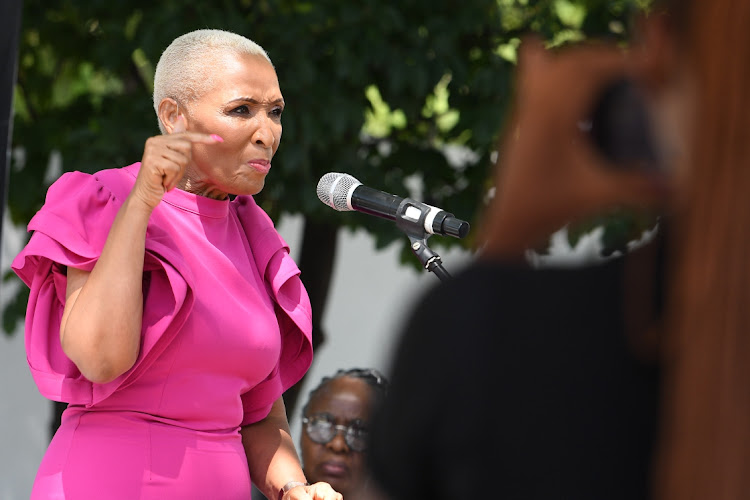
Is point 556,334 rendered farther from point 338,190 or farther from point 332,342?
point 332,342

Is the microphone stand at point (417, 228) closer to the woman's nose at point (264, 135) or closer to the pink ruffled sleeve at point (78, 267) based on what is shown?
the woman's nose at point (264, 135)

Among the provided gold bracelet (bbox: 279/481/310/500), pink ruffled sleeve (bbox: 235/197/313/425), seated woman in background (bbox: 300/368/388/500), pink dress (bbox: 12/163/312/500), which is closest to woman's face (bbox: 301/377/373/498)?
seated woman in background (bbox: 300/368/388/500)

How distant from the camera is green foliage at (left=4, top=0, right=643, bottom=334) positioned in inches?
203

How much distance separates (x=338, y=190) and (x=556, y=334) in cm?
167

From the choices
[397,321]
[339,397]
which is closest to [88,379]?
[397,321]

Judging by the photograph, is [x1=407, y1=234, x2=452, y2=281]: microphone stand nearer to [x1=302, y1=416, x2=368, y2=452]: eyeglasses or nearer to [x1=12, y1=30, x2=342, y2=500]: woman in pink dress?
[x1=12, y1=30, x2=342, y2=500]: woman in pink dress

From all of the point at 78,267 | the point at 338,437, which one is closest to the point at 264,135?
the point at 78,267

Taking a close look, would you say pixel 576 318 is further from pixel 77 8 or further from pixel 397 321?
pixel 77 8

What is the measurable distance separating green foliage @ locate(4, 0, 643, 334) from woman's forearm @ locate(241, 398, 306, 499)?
7.98 feet

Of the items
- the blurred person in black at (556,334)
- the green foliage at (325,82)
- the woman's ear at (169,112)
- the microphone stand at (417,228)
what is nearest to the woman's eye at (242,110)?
the woman's ear at (169,112)

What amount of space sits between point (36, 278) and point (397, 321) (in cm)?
144

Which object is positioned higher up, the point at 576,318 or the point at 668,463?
the point at 576,318

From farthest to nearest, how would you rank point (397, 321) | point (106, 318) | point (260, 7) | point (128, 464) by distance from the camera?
point (260, 7) → point (128, 464) → point (106, 318) → point (397, 321)

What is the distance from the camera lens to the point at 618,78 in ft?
3.86
